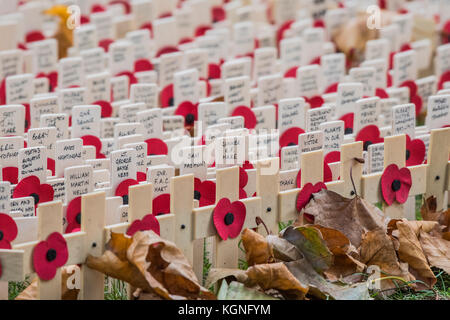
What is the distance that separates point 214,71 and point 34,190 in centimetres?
230

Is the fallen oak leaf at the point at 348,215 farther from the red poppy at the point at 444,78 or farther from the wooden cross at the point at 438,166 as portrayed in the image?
the red poppy at the point at 444,78

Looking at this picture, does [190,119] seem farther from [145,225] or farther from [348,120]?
[145,225]

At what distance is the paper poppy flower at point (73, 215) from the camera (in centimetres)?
396

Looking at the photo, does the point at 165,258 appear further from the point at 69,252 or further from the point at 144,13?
the point at 144,13

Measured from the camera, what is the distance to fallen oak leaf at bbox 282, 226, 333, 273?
3994 millimetres

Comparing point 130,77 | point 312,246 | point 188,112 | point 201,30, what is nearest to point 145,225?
point 312,246

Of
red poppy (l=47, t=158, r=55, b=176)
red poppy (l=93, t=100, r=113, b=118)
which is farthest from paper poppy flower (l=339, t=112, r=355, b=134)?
red poppy (l=47, t=158, r=55, b=176)

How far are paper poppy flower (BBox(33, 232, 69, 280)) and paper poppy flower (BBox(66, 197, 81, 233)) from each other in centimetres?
24

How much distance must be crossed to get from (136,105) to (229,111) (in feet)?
1.84

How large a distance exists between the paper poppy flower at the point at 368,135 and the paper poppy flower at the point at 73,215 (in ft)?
5.11

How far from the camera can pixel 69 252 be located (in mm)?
3752

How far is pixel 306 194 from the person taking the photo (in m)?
4.27

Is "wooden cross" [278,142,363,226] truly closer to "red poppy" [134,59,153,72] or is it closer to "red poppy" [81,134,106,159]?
"red poppy" [81,134,106,159]

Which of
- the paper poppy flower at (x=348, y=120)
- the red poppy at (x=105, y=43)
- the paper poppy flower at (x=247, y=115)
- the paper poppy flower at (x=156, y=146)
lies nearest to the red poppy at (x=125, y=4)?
the red poppy at (x=105, y=43)
